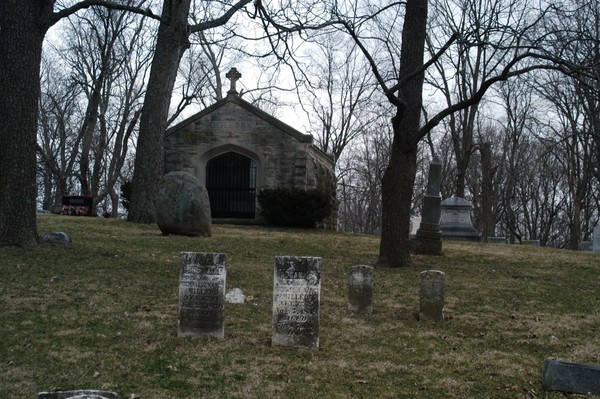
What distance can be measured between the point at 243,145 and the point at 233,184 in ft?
6.06

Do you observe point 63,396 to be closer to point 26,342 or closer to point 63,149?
point 26,342

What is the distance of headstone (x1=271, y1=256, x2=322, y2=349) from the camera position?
614 cm

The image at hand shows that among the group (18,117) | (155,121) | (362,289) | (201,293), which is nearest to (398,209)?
(362,289)

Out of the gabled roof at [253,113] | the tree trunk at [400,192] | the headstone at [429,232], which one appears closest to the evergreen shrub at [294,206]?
the gabled roof at [253,113]

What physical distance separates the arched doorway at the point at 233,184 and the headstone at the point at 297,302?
17.6 m

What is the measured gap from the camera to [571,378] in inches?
202

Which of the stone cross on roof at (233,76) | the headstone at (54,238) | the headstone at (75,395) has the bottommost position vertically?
the headstone at (75,395)

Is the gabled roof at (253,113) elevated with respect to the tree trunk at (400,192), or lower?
elevated

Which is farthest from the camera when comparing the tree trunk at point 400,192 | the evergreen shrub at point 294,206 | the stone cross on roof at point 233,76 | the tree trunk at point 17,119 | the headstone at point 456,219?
the headstone at point 456,219

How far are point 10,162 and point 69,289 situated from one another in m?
3.13

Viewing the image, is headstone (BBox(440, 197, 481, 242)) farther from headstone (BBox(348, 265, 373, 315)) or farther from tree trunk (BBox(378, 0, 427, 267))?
headstone (BBox(348, 265, 373, 315))

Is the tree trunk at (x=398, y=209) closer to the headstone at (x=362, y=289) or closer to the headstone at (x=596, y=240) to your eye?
the headstone at (x=362, y=289)

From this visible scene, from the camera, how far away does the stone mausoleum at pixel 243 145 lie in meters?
22.9

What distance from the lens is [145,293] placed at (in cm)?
820
